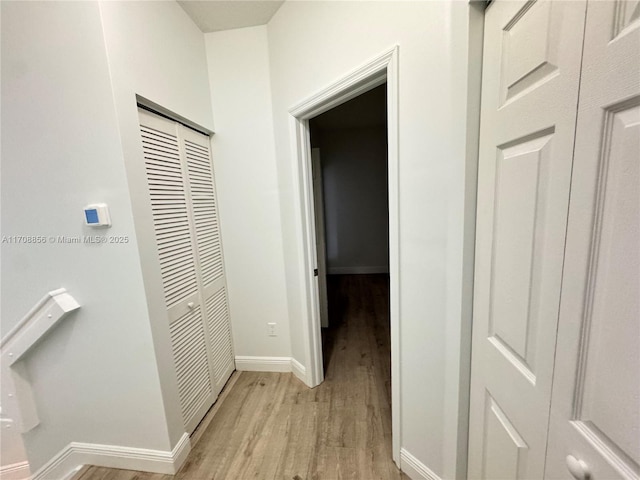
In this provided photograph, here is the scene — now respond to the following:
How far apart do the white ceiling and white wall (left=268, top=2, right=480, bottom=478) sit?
0.37m

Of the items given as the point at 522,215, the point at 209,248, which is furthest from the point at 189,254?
the point at 522,215

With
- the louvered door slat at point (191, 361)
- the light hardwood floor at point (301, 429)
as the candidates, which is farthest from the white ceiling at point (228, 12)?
the light hardwood floor at point (301, 429)

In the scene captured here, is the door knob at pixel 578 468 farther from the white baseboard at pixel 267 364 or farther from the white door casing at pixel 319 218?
the white door casing at pixel 319 218

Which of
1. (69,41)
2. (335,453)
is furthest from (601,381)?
(69,41)

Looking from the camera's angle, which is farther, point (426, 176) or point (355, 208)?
point (355, 208)

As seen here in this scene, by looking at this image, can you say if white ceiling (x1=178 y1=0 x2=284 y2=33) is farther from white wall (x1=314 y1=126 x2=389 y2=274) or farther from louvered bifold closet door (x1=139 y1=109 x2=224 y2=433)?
white wall (x1=314 y1=126 x2=389 y2=274)

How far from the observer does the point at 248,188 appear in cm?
198

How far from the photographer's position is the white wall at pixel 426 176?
0.91m

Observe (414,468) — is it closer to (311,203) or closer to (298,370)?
(298,370)

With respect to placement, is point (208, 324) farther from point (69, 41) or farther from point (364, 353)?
point (69, 41)

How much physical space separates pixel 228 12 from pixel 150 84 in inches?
30.9

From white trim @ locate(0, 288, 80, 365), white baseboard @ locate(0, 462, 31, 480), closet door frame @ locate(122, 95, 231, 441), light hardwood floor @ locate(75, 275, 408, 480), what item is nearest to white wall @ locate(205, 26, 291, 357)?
light hardwood floor @ locate(75, 275, 408, 480)

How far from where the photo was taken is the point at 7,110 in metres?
1.19

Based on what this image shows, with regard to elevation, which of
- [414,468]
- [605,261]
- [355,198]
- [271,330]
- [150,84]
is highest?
[150,84]
